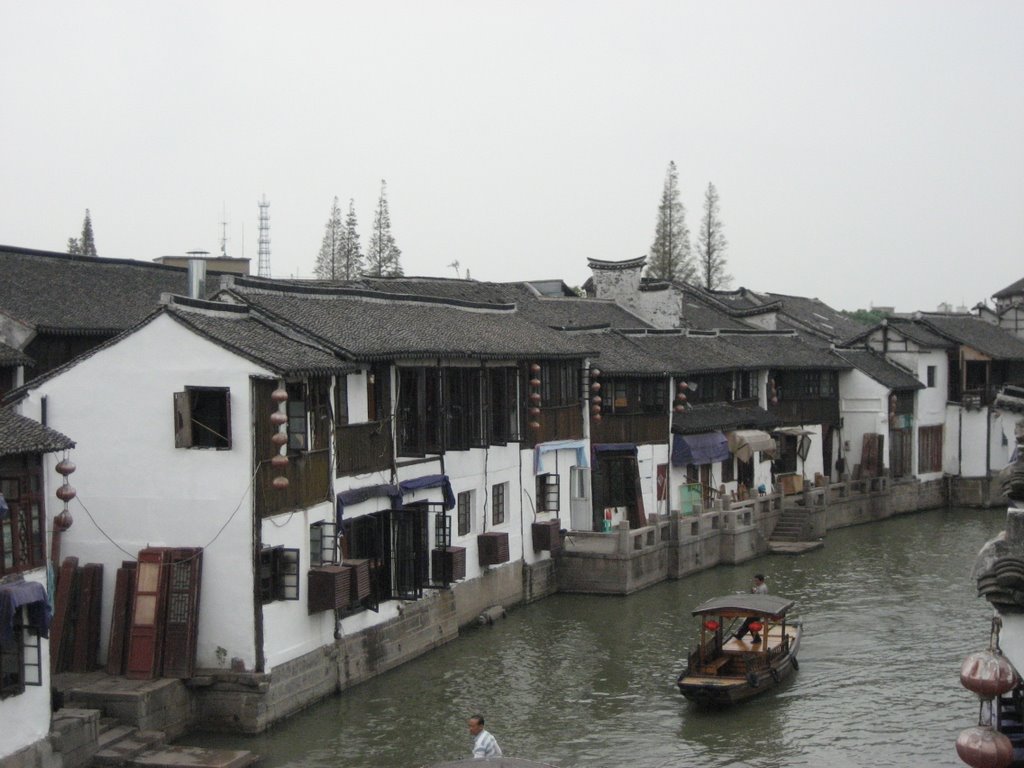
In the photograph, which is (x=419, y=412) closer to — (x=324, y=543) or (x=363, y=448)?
(x=363, y=448)

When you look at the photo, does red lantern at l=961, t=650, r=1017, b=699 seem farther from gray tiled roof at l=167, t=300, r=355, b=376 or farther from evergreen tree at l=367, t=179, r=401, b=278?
evergreen tree at l=367, t=179, r=401, b=278

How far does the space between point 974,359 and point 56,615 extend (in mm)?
43054

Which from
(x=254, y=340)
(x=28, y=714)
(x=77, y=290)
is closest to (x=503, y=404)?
(x=254, y=340)

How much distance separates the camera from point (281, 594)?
2261 cm

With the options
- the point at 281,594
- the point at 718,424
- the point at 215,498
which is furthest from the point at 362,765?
the point at 718,424

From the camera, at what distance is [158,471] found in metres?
22.6

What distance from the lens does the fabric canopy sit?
134 feet

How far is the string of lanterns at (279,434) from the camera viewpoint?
21.7m

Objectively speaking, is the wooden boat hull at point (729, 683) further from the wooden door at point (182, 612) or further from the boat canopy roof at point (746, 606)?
the wooden door at point (182, 612)

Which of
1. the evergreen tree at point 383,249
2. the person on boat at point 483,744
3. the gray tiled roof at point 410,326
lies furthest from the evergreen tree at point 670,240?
the person on boat at point 483,744

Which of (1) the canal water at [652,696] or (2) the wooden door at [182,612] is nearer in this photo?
(1) the canal water at [652,696]

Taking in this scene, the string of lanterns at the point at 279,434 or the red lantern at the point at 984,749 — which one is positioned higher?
the string of lanterns at the point at 279,434

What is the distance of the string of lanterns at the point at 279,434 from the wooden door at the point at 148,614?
2372 millimetres

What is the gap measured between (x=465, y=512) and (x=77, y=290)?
11.6m
